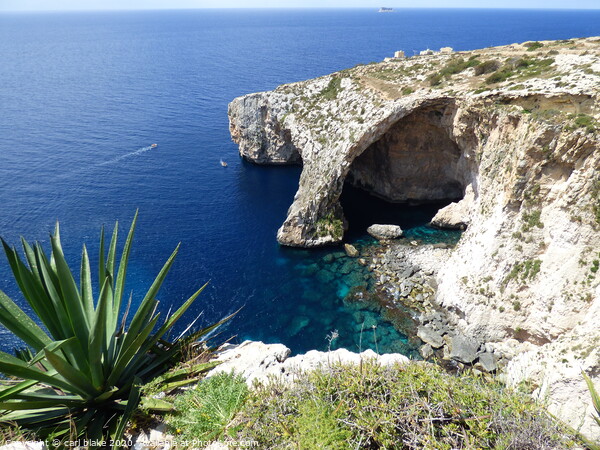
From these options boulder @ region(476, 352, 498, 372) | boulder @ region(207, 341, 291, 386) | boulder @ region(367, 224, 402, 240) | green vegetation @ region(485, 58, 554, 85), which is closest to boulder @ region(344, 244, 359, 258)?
boulder @ region(367, 224, 402, 240)

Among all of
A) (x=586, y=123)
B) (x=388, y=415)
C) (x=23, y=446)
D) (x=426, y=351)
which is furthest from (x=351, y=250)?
(x=23, y=446)

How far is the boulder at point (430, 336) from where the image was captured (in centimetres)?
2311

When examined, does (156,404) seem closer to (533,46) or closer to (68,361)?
(68,361)

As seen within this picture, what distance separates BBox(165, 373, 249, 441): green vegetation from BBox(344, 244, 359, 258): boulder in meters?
24.8

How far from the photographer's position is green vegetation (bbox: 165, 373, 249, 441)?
697cm

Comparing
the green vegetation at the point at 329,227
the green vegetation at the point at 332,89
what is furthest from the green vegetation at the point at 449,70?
the green vegetation at the point at 329,227

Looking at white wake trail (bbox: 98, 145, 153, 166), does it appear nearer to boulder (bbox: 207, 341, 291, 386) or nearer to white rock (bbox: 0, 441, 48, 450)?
boulder (bbox: 207, 341, 291, 386)

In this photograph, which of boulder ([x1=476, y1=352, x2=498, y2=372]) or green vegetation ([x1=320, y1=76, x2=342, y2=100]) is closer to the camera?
boulder ([x1=476, y1=352, x2=498, y2=372])

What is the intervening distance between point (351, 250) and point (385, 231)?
13.9ft

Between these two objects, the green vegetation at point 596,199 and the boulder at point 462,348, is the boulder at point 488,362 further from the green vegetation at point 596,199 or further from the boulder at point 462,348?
the green vegetation at point 596,199

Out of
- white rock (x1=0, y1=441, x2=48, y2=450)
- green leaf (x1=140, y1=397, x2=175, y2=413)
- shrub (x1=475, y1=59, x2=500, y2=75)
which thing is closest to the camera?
white rock (x1=0, y1=441, x2=48, y2=450)

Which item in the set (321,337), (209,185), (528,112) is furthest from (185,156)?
(528,112)

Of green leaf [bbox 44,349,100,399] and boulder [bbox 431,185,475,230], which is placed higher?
green leaf [bbox 44,349,100,399]

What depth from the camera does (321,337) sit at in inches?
957
